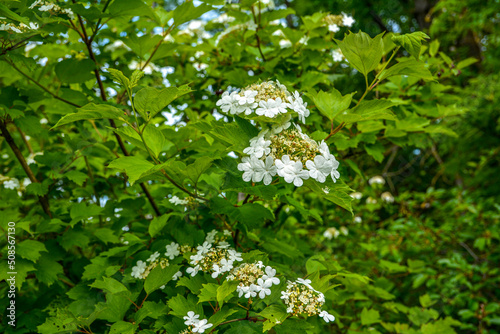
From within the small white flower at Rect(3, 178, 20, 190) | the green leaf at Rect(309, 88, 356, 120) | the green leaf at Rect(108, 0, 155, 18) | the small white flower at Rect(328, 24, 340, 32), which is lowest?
the small white flower at Rect(3, 178, 20, 190)

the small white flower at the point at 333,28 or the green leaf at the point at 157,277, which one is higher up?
the small white flower at the point at 333,28

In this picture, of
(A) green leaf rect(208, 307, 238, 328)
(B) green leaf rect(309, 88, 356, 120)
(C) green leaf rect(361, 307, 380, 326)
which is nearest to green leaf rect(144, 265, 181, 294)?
(A) green leaf rect(208, 307, 238, 328)

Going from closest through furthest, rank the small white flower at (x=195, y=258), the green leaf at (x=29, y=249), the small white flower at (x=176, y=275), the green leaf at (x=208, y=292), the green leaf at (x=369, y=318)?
1. the green leaf at (x=208, y=292)
2. the small white flower at (x=195, y=258)
3. the small white flower at (x=176, y=275)
4. the green leaf at (x=29, y=249)
5. the green leaf at (x=369, y=318)

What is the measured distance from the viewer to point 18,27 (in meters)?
1.33

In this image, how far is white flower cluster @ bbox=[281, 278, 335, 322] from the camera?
103 cm

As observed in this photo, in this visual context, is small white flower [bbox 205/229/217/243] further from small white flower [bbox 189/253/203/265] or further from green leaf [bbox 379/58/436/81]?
green leaf [bbox 379/58/436/81]

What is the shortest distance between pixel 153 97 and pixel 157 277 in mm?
580

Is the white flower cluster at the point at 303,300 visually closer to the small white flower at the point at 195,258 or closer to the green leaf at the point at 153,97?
the small white flower at the point at 195,258

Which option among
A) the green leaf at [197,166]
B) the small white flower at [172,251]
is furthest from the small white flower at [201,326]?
the green leaf at [197,166]

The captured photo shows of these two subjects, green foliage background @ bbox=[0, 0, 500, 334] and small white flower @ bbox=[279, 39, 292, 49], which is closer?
green foliage background @ bbox=[0, 0, 500, 334]

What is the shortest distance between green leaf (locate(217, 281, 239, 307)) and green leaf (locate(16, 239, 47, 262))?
32.6 inches

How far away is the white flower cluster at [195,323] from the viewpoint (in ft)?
3.31

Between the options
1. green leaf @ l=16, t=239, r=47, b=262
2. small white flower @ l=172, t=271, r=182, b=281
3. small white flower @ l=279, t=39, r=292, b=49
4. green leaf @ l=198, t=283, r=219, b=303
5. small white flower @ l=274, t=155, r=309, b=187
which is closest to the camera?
small white flower @ l=274, t=155, r=309, b=187

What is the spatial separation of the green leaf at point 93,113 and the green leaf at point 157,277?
1.68ft
